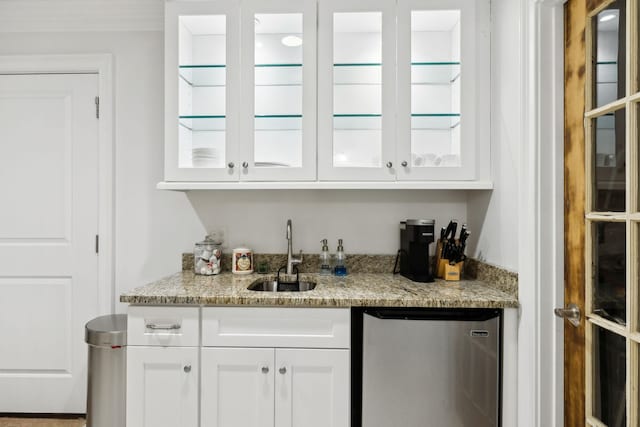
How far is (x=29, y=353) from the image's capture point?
2.34 metres

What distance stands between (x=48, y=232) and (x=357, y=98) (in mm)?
1969

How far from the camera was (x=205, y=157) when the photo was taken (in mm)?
1971

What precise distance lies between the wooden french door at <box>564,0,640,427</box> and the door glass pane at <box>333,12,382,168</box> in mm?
814

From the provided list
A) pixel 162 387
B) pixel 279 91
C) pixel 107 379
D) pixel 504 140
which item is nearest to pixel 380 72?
pixel 279 91

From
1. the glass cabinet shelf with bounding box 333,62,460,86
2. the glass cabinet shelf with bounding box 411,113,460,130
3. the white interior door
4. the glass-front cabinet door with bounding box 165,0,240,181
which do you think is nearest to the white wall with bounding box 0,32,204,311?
the white interior door

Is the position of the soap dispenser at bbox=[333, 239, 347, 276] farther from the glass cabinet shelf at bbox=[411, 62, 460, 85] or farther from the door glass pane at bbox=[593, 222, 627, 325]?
the door glass pane at bbox=[593, 222, 627, 325]

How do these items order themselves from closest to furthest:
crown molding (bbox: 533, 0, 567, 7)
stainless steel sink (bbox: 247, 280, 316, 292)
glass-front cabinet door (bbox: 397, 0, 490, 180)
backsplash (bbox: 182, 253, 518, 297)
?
crown molding (bbox: 533, 0, 567, 7), glass-front cabinet door (bbox: 397, 0, 490, 180), stainless steel sink (bbox: 247, 280, 316, 292), backsplash (bbox: 182, 253, 518, 297)

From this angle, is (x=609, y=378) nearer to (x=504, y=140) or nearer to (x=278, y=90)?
(x=504, y=140)

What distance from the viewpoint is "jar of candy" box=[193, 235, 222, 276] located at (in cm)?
213

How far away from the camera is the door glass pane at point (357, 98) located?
1938mm

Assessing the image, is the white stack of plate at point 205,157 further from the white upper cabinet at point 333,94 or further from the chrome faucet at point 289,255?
the chrome faucet at point 289,255

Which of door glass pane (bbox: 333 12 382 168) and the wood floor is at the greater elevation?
door glass pane (bbox: 333 12 382 168)

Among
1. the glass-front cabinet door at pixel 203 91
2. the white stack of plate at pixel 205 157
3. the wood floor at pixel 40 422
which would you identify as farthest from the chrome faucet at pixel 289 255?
the wood floor at pixel 40 422

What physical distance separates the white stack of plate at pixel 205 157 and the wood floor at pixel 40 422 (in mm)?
1681
